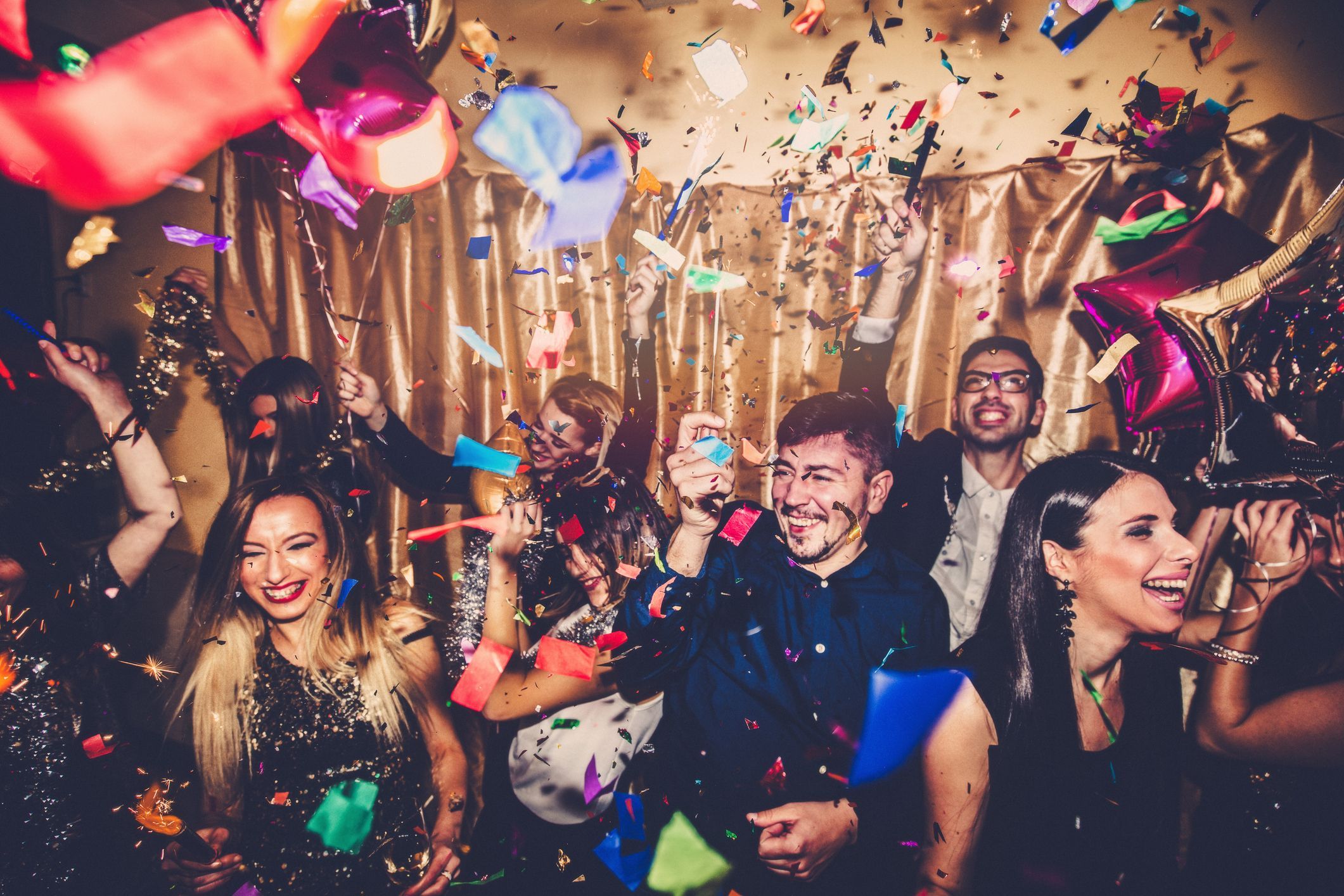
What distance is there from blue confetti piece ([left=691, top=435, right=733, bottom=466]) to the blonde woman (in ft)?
3.44

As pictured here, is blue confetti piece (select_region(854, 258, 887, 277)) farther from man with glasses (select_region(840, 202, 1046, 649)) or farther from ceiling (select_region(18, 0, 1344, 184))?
ceiling (select_region(18, 0, 1344, 184))

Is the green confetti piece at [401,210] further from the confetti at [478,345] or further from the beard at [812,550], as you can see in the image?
the beard at [812,550]

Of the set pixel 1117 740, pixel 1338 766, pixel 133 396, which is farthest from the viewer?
pixel 133 396

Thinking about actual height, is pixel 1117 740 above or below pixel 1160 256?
below

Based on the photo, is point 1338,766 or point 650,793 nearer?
point 1338,766

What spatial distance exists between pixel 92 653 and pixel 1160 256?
3.27m

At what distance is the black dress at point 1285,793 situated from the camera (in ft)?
4.56

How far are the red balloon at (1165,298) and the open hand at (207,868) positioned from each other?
2.85m

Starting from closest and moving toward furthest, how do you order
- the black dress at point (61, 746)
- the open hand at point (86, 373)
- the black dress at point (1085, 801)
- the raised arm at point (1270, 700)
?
the raised arm at point (1270, 700)
the black dress at point (1085, 801)
the black dress at point (61, 746)
the open hand at point (86, 373)

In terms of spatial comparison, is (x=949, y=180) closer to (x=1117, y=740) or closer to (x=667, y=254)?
(x=667, y=254)

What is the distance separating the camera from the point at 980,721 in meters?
1.50

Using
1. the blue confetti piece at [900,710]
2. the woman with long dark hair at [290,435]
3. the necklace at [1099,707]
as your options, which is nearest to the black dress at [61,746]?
the woman with long dark hair at [290,435]

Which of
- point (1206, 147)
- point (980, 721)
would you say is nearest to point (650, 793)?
point (980, 721)

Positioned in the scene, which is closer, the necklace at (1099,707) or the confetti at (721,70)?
the necklace at (1099,707)
